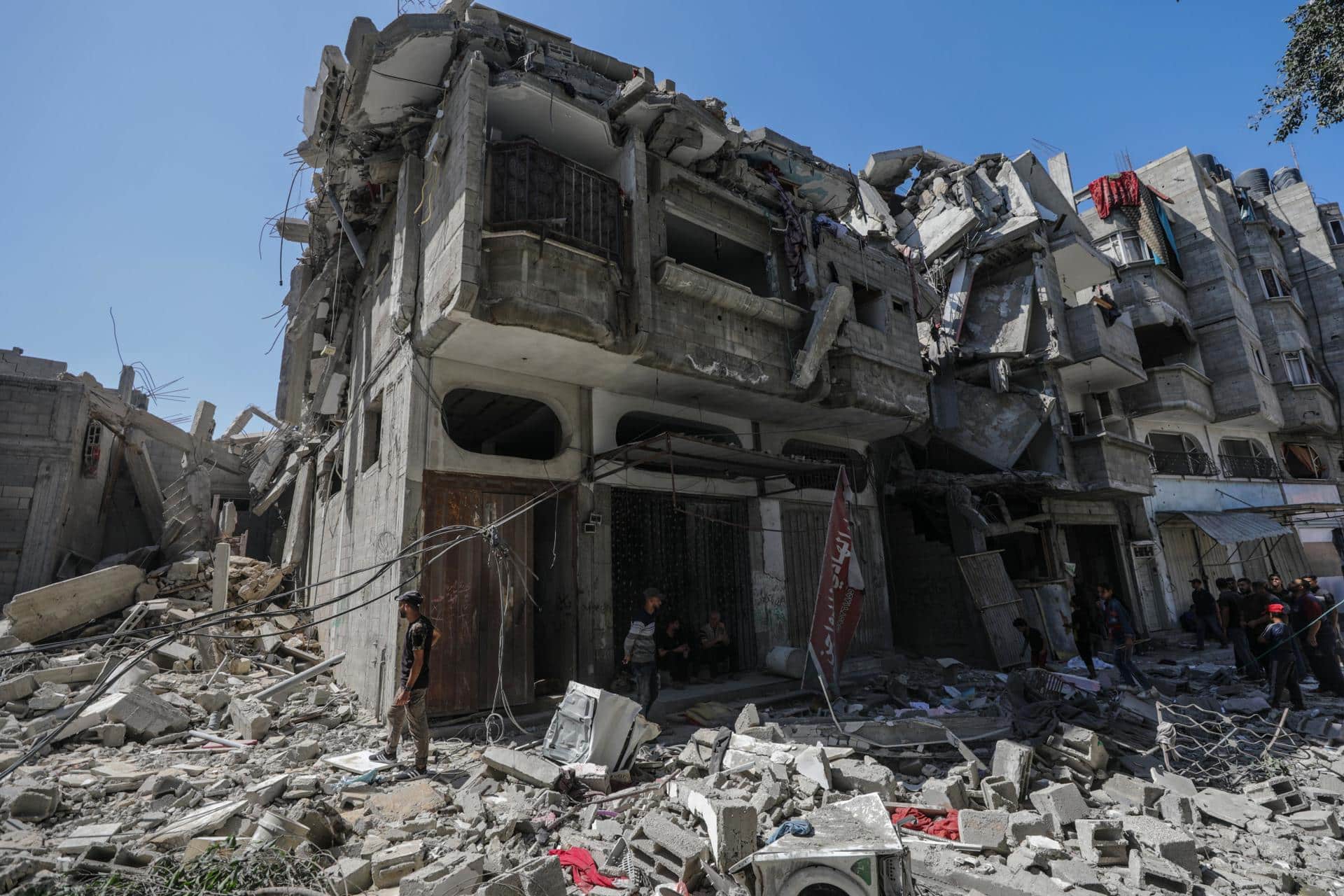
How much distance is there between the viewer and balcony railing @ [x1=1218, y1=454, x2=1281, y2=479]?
21.9 meters

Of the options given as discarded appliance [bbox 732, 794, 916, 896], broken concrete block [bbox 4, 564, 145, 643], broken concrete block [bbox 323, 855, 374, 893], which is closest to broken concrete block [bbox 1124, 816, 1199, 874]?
discarded appliance [bbox 732, 794, 916, 896]

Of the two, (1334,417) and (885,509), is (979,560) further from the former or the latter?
(1334,417)

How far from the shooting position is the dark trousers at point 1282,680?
8.68 meters

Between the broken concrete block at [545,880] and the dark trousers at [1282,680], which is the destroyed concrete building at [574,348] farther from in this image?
the dark trousers at [1282,680]

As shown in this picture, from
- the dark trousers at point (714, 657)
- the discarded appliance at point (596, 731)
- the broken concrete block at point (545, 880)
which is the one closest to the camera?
the broken concrete block at point (545, 880)

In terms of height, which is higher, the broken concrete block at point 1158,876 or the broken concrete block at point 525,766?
the broken concrete block at point 525,766

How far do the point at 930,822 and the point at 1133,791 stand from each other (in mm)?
2066

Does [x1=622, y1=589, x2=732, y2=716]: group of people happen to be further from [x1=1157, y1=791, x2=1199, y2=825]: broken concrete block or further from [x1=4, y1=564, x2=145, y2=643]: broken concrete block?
[x1=4, y1=564, x2=145, y2=643]: broken concrete block

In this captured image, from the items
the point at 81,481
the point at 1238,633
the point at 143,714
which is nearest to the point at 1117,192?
the point at 1238,633

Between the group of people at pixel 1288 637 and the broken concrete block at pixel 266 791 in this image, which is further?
the group of people at pixel 1288 637

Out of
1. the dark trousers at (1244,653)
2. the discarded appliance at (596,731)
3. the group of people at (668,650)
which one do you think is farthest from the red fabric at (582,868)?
the dark trousers at (1244,653)

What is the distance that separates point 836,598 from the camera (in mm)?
8891

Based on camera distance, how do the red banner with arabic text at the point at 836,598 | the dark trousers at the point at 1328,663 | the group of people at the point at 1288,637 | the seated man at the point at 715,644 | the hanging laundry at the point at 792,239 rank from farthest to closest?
the hanging laundry at the point at 792,239 < the seated man at the point at 715,644 < the dark trousers at the point at 1328,663 < the group of people at the point at 1288,637 < the red banner with arabic text at the point at 836,598

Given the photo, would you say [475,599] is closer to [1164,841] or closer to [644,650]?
[644,650]
